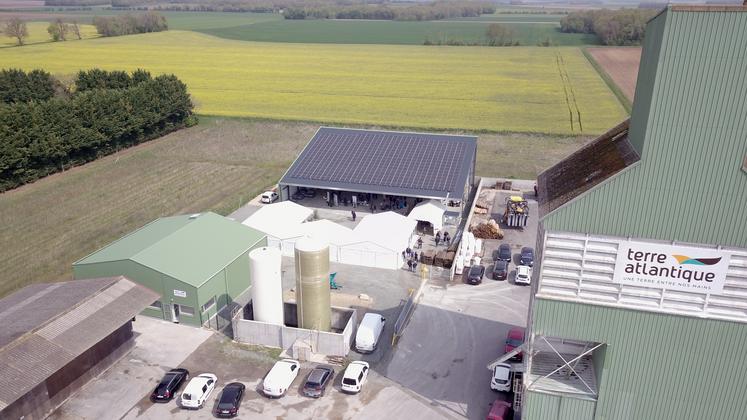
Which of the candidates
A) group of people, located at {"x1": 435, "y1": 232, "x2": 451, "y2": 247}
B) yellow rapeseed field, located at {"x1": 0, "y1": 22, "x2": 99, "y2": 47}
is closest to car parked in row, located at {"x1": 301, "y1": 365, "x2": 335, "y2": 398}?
group of people, located at {"x1": 435, "y1": 232, "x2": 451, "y2": 247}

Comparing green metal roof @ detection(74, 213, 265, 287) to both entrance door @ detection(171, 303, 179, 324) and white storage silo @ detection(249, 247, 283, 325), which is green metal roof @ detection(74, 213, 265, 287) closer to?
entrance door @ detection(171, 303, 179, 324)

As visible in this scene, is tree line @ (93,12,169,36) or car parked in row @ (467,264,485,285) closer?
car parked in row @ (467,264,485,285)

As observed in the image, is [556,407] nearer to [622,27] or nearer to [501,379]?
[501,379]

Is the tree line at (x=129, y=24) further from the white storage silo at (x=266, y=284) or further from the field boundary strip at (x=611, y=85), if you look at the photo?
the white storage silo at (x=266, y=284)

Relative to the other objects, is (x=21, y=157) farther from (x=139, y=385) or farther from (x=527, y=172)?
(x=527, y=172)

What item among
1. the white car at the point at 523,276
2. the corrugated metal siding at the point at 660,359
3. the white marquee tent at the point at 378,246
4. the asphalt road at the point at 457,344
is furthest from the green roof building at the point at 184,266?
the corrugated metal siding at the point at 660,359

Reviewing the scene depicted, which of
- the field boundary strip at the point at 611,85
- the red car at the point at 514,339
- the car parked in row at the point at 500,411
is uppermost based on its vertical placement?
the field boundary strip at the point at 611,85
